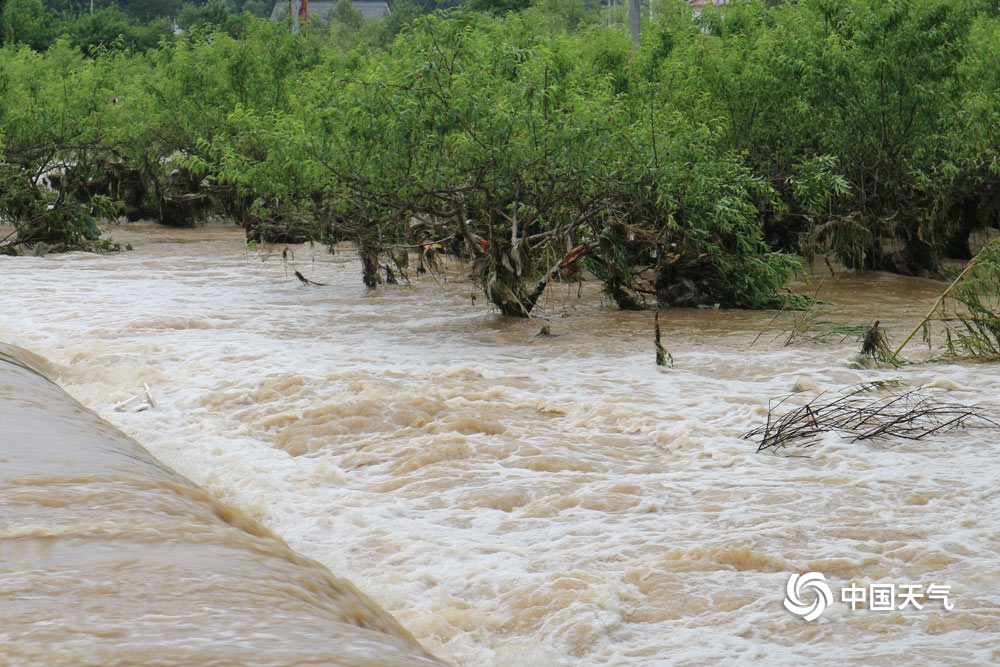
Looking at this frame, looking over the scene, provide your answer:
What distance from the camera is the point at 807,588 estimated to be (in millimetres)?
4785

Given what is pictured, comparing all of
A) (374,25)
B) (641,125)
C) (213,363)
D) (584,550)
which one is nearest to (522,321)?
(641,125)

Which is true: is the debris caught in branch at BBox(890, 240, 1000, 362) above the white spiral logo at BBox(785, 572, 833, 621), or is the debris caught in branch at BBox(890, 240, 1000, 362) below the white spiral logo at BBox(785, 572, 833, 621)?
above

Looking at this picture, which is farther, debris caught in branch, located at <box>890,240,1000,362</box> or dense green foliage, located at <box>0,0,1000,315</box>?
dense green foliage, located at <box>0,0,1000,315</box>

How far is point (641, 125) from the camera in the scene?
37.5 ft

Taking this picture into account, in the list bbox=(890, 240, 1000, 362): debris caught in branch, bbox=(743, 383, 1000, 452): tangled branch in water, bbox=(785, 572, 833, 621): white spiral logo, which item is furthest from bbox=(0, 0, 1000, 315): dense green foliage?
bbox=(785, 572, 833, 621): white spiral logo

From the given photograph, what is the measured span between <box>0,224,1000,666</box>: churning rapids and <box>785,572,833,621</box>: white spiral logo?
0.05m

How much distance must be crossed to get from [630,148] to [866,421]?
4.83 metres

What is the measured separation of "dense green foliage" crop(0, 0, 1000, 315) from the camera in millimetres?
10461

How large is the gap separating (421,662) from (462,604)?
148 centimetres

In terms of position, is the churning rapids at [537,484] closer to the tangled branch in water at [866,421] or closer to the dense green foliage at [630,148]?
the tangled branch in water at [866,421]

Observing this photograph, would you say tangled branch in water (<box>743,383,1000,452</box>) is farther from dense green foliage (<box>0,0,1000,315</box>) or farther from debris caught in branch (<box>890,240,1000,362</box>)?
dense green foliage (<box>0,0,1000,315</box>)

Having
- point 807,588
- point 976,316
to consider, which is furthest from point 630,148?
point 807,588

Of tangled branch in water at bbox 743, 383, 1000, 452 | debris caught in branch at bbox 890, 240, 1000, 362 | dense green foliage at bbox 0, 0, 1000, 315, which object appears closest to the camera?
tangled branch in water at bbox 743, 383, 1000, 452

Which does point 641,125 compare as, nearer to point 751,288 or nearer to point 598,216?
point 598,216
